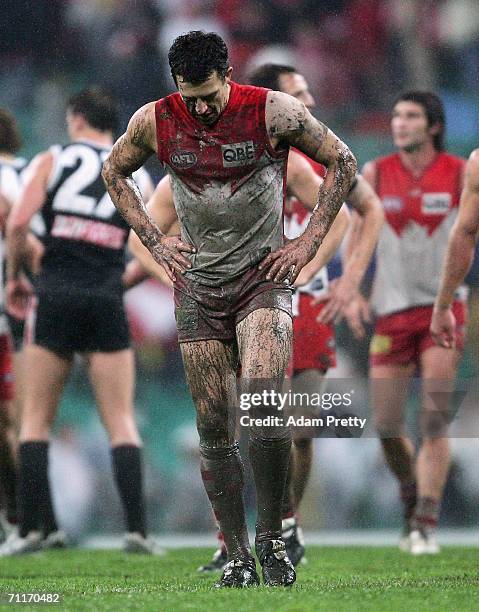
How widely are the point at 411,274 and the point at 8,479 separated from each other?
2.93m

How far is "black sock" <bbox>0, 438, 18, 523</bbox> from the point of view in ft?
28.9

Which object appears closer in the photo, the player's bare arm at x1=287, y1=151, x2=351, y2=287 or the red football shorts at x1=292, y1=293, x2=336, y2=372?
the player's bare arm at x1=287, y1=151, x2=351, y2=287

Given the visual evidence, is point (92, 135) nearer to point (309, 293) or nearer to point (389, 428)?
point (309, 293)

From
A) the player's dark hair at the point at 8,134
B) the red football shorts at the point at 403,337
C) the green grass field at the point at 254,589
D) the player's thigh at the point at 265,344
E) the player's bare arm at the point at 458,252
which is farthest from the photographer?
the player's dark hair at the point at 8,134

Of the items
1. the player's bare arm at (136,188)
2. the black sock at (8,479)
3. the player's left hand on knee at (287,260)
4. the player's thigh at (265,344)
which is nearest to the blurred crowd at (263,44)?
the black sock at (8,479)

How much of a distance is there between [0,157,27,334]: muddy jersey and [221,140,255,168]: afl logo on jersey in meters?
4.07

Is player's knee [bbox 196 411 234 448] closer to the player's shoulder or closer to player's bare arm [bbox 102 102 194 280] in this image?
player's bare arm [bbox 102 102 194 280]

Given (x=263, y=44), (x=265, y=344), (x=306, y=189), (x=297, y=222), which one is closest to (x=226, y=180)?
(x=265, y=344)

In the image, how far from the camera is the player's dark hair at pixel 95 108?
826 cm

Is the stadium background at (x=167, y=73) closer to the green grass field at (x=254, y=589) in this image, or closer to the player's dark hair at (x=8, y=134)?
the player's dark hair at (x=8, y=134)

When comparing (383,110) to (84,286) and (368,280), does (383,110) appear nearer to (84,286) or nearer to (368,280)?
(368,280)

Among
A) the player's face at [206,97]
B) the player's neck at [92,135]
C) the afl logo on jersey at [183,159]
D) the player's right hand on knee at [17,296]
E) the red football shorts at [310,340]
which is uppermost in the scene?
the player's neck at [92,135]

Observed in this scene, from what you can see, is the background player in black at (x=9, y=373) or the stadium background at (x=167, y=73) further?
the stadium background at (x=167, y=73)

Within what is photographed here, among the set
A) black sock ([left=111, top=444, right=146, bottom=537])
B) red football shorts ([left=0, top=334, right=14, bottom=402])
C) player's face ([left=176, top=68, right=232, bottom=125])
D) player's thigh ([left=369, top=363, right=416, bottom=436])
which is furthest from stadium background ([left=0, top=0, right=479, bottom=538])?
player's face ([left=176, top=68, right=232, bottom=125])
